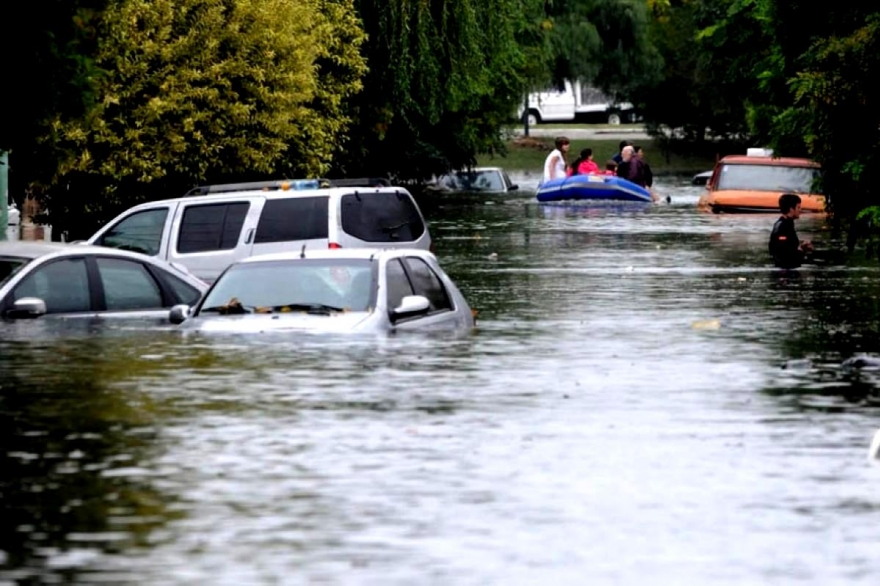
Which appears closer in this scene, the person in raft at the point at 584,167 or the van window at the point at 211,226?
the van window at the point at 211,226

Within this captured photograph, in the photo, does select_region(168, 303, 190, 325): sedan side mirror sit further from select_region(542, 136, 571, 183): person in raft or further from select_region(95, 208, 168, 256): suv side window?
select_region(542, 136, 571, 183): person in raft

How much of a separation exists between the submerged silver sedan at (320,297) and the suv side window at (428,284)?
18mm

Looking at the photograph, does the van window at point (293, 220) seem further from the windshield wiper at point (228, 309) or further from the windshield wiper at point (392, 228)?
the windshield wiper at point (228, 309)

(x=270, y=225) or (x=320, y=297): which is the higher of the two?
(x=270, y=225)

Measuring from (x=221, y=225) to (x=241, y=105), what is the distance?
35.1 feet

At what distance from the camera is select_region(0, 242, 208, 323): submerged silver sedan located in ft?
62.3

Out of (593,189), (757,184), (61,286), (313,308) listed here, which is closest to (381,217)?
(61,286)

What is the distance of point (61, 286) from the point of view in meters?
19.2

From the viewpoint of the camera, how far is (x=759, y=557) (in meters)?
9.75

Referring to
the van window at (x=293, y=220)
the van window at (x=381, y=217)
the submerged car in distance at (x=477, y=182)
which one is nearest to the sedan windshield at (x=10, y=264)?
the van window at (x=293, y=220)

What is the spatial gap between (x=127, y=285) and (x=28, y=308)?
1.48 meters

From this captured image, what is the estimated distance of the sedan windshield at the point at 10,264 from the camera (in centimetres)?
1909

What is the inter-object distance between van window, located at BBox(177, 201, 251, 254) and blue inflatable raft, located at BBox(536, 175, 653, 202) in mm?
29414

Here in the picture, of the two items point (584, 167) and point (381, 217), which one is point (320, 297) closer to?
point (381, 217)
